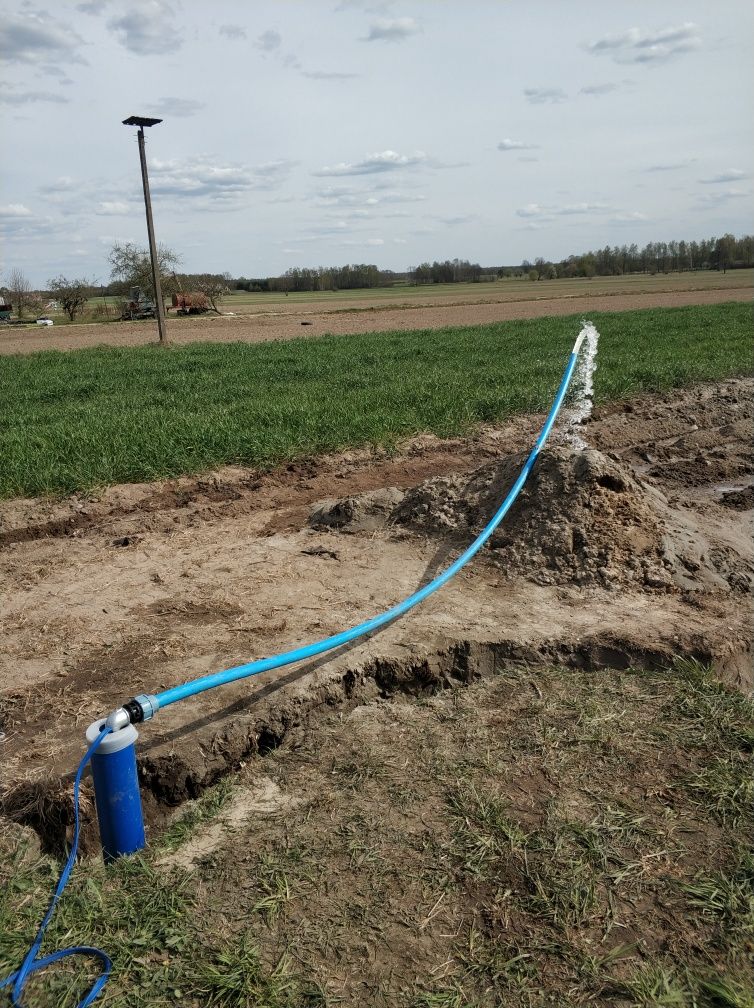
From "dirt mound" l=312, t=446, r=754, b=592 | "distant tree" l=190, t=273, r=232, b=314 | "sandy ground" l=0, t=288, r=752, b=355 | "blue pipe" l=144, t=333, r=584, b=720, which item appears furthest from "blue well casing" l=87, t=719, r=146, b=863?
"distant tree" l=190, t=273, r=232, b=314

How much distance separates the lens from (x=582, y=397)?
11.2 m

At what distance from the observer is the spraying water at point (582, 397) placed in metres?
9.28

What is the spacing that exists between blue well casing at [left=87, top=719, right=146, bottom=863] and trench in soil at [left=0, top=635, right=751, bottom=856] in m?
0.34

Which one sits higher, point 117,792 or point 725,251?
point 725,251

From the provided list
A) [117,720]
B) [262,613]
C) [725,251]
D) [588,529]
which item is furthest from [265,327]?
[725,251]

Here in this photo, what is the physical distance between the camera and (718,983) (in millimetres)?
2115

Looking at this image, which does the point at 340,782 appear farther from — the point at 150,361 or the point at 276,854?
the point at 150,361

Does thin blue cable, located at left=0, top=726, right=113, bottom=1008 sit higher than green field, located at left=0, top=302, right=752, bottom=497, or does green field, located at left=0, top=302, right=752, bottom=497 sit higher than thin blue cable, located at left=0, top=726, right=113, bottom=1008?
green field, located at left=0, top=302, right=752, bottom=497

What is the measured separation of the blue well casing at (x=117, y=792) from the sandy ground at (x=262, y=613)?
440 mm

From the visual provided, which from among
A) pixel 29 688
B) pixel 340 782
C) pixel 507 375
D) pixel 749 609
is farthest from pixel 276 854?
pixel 507 375

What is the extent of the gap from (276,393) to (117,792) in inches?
357

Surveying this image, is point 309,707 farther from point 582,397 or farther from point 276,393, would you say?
point 582,397

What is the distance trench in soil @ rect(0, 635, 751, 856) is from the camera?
295cm

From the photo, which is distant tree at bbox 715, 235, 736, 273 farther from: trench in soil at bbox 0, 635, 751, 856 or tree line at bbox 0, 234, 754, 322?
trench in soil at bbox 0, 635, 751, 856
